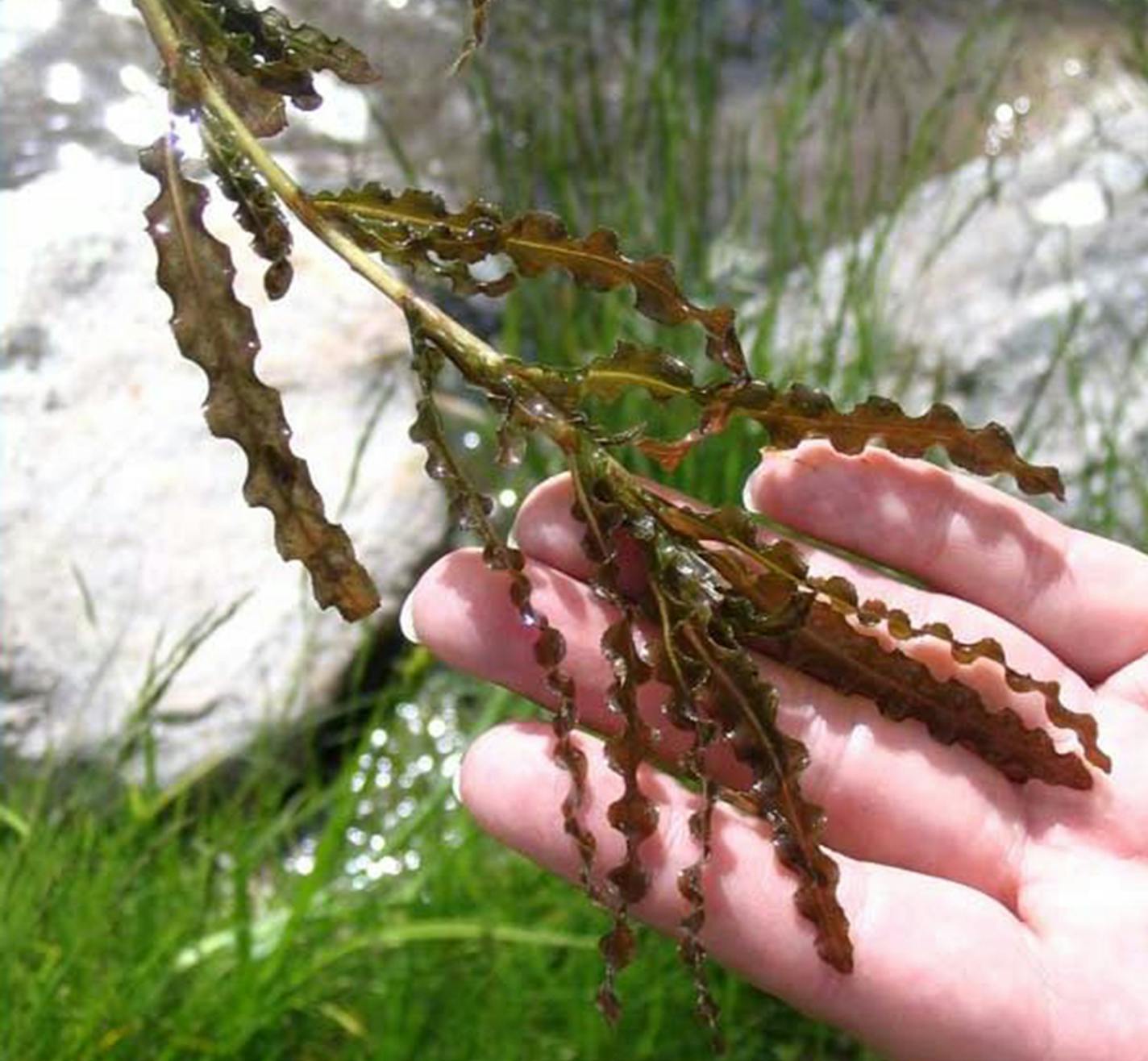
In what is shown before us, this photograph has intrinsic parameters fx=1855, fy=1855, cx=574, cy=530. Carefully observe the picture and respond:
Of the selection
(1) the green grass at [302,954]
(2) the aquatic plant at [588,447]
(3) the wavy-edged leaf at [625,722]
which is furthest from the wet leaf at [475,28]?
(1) the green grass at [302,954]

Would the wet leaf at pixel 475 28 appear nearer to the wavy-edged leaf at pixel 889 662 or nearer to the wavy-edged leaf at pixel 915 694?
the wavy-edged leaf at pixel 889 662

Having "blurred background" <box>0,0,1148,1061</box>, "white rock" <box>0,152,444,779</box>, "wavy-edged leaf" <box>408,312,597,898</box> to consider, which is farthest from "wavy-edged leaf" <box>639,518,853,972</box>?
"white rock" <box>0,152,444,779</box>

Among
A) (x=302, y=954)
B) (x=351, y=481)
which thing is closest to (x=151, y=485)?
(x=351, y=481)

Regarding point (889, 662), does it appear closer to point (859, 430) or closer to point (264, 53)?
point (859, 430)

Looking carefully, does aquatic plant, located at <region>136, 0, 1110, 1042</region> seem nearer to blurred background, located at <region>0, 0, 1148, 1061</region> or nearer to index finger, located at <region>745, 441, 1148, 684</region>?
index finger, located at <region>745, 441, 1148, 684</region>

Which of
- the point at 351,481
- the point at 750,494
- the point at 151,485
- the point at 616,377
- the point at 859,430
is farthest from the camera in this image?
the point at 151,485

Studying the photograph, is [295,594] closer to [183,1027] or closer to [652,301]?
[183,1027]
